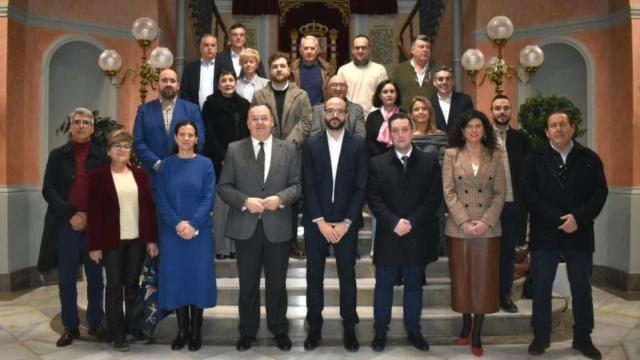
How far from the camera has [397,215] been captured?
13.5 feet

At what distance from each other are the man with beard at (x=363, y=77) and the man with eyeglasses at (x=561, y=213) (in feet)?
6.06

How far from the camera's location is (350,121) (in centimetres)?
474

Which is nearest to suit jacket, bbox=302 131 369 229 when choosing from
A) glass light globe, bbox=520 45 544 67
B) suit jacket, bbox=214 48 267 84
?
suit jacket, bbox=214 48 267 84

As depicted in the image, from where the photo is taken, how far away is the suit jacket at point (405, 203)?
13.4ft

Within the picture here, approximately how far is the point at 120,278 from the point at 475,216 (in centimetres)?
257

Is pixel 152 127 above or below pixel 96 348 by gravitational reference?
above

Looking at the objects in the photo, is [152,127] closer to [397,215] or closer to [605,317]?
[397,215]

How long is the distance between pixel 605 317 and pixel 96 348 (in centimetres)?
443

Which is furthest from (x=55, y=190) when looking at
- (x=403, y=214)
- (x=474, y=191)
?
(x=474, y=191)

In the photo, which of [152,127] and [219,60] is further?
[219,60]

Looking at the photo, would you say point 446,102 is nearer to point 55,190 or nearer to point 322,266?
point 322,266

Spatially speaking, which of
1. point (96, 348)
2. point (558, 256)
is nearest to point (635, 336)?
point (558, 256)

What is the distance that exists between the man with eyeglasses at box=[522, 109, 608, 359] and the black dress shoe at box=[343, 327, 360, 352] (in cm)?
125

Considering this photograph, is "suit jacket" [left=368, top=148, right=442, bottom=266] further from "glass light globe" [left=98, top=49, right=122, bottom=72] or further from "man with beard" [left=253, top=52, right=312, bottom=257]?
"glass light globe" [left=98, top=49, right=122, bottom=72]
